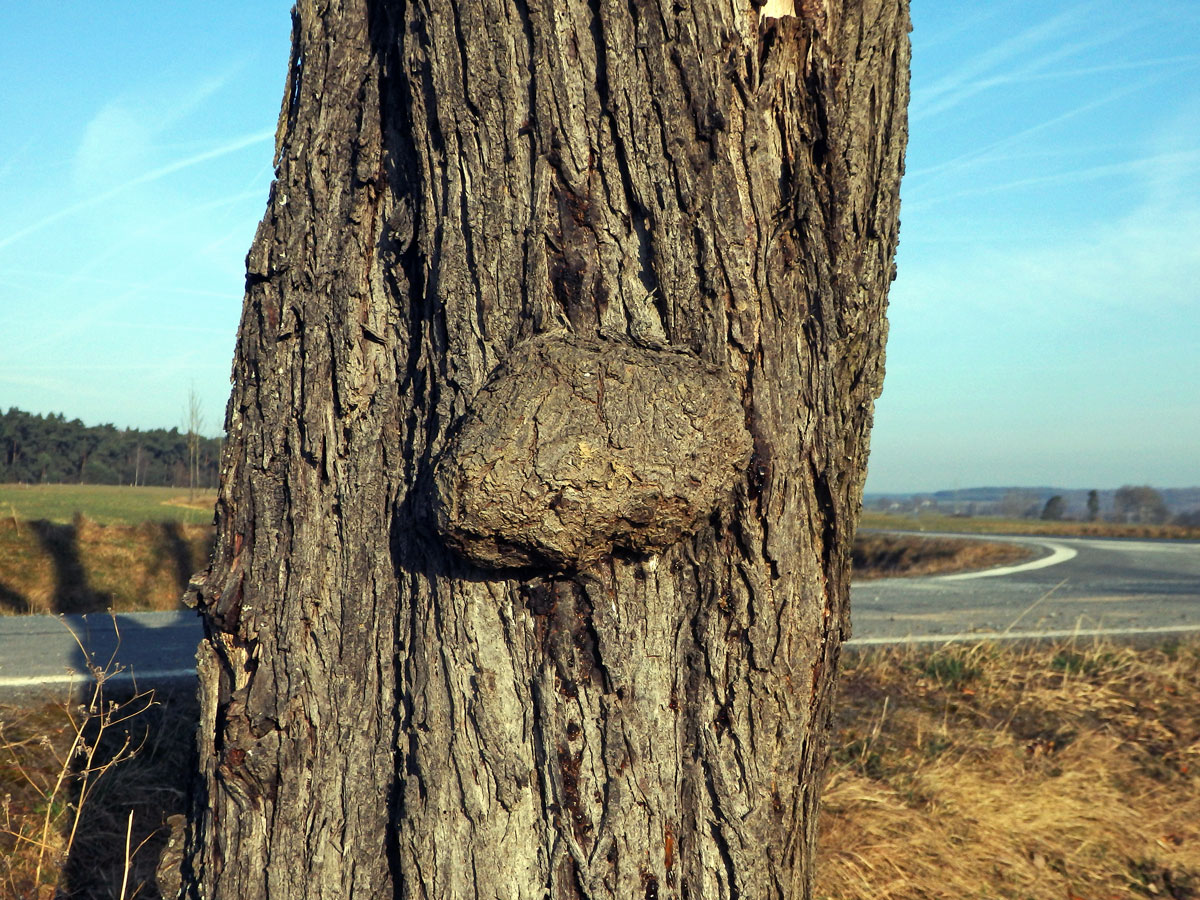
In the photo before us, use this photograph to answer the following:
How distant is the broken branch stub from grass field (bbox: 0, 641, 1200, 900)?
2.05 metres

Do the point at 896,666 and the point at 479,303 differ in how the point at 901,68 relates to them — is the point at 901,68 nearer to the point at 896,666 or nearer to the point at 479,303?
the point at 479,303

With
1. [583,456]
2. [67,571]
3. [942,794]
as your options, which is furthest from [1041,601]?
[67,571]

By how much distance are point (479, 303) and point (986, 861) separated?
3017 millimetres

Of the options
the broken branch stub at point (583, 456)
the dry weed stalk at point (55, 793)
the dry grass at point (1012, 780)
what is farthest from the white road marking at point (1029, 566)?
the broken branch stub at point (583, 456)

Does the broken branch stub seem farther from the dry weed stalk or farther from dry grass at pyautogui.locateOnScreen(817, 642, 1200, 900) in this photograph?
dry grass at pyautogui.locateOnScreen(817, 642, 1200, 900)

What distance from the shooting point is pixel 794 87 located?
1.69 metres

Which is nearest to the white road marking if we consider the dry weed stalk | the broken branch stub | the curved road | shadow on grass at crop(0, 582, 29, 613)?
the curved road

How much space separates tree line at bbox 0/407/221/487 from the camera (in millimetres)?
14750

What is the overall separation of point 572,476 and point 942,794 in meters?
2.87

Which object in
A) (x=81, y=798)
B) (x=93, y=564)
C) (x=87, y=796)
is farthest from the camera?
(x=93, y=564)

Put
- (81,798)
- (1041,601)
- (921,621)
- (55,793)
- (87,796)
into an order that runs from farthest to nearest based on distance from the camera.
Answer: (1041,601) → (921,621) → (87,796) → (55,793) → (81,798)

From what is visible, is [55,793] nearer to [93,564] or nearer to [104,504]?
[93,564]

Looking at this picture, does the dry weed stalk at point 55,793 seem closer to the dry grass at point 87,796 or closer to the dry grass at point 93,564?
the dry grass at point 87,796

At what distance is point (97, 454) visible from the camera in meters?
16.4
